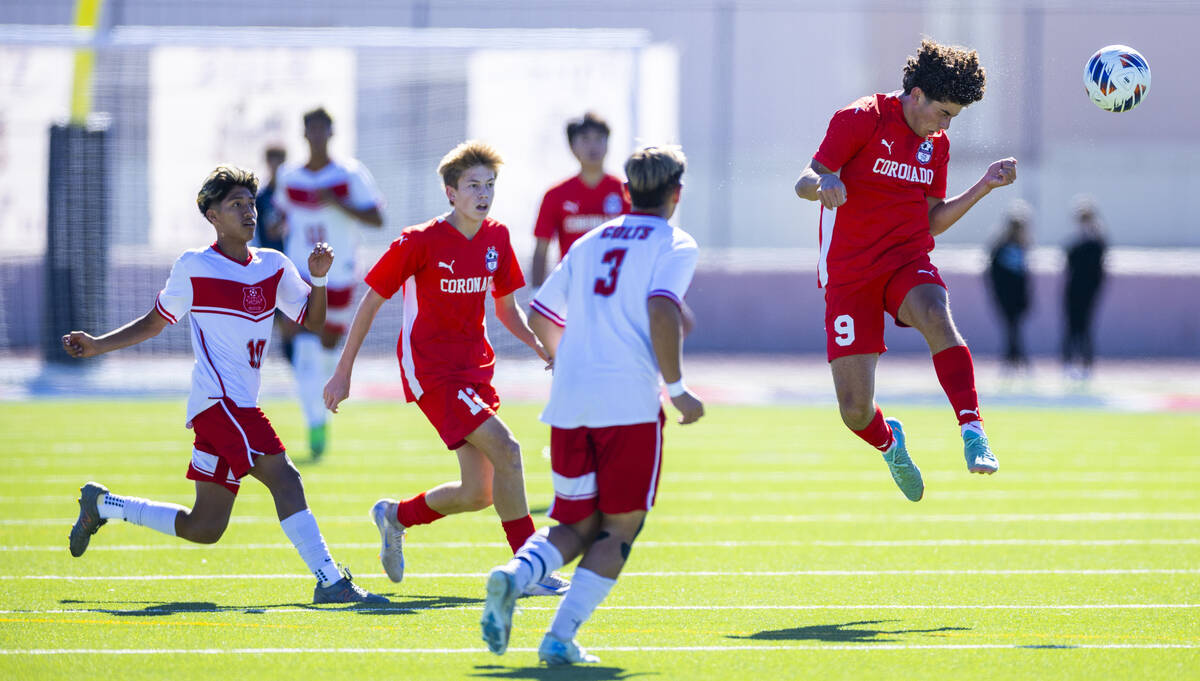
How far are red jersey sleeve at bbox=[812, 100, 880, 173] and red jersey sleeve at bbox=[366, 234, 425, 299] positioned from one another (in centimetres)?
183

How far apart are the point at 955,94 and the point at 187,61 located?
13.9 meters

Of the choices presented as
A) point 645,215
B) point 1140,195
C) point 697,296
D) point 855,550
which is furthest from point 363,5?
point 645,215

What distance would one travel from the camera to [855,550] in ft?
28.0

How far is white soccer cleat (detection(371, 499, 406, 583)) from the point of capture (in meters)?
7.11

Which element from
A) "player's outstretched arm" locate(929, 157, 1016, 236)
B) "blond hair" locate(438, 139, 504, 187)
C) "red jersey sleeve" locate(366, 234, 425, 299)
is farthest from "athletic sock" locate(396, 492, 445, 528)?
"player's outstretched arm" locate(929, 157, 1016, 236)

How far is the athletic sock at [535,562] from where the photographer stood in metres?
5.31

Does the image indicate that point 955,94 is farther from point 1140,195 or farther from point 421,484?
point 1140,195

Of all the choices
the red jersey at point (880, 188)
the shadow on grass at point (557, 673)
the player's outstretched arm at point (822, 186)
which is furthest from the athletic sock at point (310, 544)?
the red jersey at point (880, 188)

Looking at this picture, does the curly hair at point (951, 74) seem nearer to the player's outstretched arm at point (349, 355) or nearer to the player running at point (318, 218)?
the player's outstretched arm at point (349, 355)

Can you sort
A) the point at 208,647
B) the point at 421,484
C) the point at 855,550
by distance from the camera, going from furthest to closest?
the point at 421,484
the point at 855,550
the point at 208,647

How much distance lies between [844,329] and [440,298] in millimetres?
1968

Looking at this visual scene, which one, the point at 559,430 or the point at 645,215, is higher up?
the point at 645,215

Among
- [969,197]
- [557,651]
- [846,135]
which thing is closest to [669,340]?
[557,651]

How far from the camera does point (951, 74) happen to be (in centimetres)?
711
